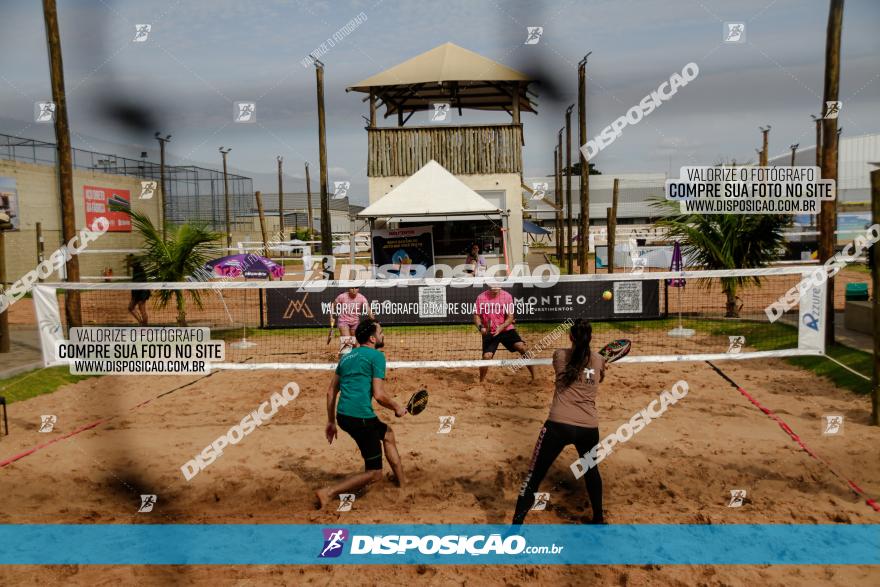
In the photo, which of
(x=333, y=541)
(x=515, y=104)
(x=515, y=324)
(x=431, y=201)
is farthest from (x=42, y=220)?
(x=333, y=541)

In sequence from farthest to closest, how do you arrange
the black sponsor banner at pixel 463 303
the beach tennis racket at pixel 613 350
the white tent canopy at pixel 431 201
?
1. the white tent canopy at pixel 431 201
2. the black sponsor banner at pixel 463 303
3. the beach tennis racket at pixel 613 350

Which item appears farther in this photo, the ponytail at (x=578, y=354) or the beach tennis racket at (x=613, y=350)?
the beach tennis racket at (x=613, y=350)

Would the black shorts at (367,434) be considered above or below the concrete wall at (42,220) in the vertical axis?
→ below

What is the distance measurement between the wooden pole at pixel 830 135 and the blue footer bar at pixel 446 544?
8275 millimetres

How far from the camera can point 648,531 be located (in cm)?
597

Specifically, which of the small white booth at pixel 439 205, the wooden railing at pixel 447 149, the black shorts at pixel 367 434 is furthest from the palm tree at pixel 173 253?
the black shorts at pixel 367 434

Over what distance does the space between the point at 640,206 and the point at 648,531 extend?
81834 mm

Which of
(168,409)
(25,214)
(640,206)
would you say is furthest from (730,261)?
(640,206)

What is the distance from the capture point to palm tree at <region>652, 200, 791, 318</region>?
16.7 metres

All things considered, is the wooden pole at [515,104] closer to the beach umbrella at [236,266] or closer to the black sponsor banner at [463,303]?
the black sponsor banner at [463,303]

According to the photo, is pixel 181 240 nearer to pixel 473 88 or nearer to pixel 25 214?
pixel 473 88

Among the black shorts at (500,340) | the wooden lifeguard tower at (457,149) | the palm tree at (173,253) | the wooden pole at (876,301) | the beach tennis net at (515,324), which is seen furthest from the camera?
the wooden lifeguard tower at (457,149)

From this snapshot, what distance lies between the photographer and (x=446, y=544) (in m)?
5.81

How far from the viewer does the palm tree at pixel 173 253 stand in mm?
16391
